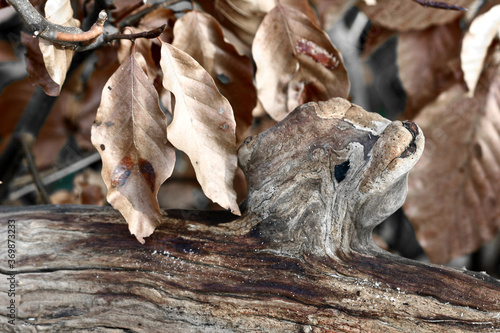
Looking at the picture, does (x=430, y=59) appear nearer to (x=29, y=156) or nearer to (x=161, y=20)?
(x=161, y=20)

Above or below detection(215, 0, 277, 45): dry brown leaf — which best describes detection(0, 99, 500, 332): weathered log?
below

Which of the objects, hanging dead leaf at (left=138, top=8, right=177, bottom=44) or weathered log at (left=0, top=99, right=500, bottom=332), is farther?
hanging dead leaf at (left=138, top=8, right=177, bottom=44)

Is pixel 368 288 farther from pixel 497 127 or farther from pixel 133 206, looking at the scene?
pixel 497 127

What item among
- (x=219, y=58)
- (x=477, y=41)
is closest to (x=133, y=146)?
(x=219, y=58)

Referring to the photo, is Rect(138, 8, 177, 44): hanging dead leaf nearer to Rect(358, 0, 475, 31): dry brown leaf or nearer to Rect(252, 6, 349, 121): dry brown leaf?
Rect(252, 6, 349, 121): dry brown leaf

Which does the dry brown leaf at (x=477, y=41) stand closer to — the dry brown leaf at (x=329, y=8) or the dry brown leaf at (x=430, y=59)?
the dry brown leaf at (x=430, y=59)

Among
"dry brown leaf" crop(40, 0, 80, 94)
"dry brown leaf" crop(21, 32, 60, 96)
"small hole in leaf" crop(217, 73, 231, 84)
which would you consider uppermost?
"dry brown leaf" crop(40, 0, 80, 94)

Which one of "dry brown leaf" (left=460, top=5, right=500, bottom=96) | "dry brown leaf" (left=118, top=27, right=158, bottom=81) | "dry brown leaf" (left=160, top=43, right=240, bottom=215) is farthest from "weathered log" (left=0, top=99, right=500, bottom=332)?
"dry brown leaf" (left=460, top=5, right=500, bottom=96)
